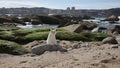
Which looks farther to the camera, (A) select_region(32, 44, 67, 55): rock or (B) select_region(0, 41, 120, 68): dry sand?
(A) select_region(32, 44, 67, 55): rock

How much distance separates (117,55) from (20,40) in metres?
7.64

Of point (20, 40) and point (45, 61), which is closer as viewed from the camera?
point (45, 61)

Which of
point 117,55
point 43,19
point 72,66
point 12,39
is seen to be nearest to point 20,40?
point 12,39

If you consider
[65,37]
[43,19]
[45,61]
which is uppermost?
[45,61]

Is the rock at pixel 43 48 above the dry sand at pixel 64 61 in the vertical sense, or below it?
below

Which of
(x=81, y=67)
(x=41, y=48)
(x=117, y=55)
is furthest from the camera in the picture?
(x=41, y=48)

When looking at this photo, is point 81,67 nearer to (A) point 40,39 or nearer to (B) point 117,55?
(B) point 117,55

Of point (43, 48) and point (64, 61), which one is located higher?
point (64, 61)

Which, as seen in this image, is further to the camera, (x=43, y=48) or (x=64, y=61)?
(x=43, y=48)

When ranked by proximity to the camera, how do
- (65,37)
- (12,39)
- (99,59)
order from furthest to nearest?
(65,37) < (12,39) < (99,59)

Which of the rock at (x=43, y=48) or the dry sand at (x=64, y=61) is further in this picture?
the rock at (x=43, y=48)

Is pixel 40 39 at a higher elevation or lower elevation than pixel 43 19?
higher

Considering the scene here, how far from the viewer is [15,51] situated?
46.6ft

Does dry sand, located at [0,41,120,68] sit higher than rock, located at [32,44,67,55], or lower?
higher
